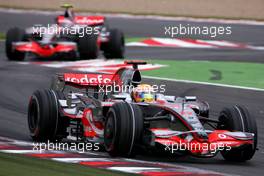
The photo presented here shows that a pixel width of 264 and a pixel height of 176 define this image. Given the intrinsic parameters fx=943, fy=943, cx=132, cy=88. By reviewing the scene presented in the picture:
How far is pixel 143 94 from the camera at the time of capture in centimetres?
1389

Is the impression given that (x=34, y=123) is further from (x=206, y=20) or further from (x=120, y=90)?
(x=206, y=20)

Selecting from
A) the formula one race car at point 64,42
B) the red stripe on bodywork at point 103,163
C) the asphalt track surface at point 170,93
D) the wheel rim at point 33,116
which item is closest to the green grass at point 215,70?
the asphalt track surface at point 170,93

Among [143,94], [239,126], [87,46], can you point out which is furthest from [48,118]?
[87,46]

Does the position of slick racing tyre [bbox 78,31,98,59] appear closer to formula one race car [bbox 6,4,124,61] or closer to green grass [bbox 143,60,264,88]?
formula one race car [bbox 6,4,124,61]

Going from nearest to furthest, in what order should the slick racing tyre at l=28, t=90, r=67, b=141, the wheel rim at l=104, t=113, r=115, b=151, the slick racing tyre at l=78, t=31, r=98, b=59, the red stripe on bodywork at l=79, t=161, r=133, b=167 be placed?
the red stripe on bodywork at l=79, t=161, r=133, b=167 → the wheel rim at l=104, t=113, r=115, b=151 → the slick racing tyre at l=28, t=90, r=67, b=141 → the slick racing tyre at l=78, t=31, r=98, b=59

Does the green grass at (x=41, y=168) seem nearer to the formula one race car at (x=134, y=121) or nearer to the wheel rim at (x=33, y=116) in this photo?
the formula one race car at (x=134, y=121)

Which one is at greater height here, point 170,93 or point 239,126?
point 239,126

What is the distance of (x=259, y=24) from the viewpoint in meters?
37.7

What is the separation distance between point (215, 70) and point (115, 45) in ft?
12.7

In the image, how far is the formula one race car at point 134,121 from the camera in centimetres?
1280

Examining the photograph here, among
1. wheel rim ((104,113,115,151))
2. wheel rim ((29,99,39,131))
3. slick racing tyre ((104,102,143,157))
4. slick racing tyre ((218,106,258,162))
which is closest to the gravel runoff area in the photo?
wheel rim ((29,99,39,131))

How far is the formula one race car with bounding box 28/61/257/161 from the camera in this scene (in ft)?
42.0

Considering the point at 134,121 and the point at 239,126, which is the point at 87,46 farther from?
the point at 134,121

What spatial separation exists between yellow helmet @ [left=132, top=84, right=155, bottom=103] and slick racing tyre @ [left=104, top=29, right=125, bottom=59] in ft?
44.5
